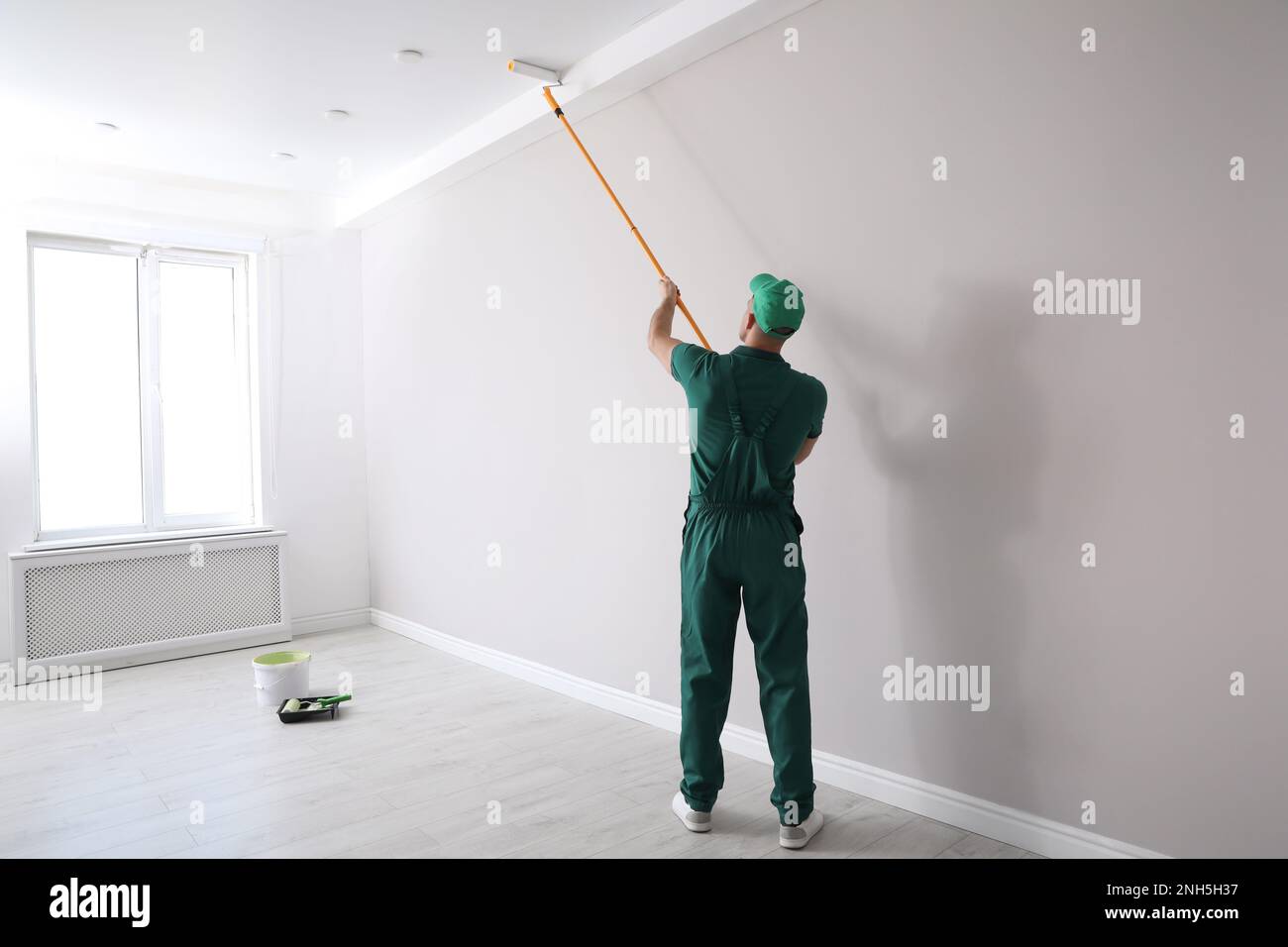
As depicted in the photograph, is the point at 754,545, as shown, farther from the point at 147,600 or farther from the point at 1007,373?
the point at 147,600

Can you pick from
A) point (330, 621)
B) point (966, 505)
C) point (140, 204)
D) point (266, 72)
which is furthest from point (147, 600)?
point (966, 505)

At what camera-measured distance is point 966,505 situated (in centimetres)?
244

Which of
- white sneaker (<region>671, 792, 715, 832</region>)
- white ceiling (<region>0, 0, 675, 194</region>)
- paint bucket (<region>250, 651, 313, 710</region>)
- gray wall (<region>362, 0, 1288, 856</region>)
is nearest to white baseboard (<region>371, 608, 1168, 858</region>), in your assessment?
gray wall (<region>362, 0, 1288, 856</region>)

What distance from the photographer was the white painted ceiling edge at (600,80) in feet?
9.46

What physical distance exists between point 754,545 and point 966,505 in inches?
24.0

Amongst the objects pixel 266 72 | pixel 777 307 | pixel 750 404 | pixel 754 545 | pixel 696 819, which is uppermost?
pixel 266 72

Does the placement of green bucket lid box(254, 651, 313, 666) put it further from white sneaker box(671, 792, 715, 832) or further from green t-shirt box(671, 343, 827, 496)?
green t-shirt box(671, 343, 827, 496)

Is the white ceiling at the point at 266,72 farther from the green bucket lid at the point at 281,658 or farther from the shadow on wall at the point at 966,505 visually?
the green bucket lid at the point at 281,658

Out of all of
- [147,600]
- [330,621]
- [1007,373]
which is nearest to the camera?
[1007,373]

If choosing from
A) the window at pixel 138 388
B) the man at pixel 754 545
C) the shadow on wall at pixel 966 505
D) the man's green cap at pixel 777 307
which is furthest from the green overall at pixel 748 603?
the window at pixel 138 388

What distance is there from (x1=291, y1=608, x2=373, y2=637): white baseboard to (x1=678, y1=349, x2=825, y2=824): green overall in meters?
3.50

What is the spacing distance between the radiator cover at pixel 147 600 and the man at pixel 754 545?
339cm

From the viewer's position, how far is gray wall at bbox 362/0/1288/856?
1952mm

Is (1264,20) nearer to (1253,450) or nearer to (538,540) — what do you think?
(1253,450)
